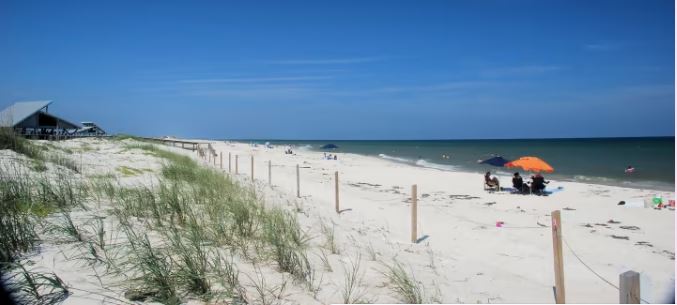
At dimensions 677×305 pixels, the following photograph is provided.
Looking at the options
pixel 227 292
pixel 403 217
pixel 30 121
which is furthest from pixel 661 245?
pixel 30 121

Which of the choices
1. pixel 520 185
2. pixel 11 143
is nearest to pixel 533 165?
pixel 520 185

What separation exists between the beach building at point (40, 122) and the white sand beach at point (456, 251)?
21645 millimetres

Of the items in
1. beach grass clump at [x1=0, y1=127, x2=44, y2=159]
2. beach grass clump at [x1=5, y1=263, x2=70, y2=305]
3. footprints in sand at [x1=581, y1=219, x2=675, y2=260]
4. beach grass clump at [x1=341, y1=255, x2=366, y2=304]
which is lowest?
footprints in sand at [x1=581, y1=219, x2=675, y2=260]

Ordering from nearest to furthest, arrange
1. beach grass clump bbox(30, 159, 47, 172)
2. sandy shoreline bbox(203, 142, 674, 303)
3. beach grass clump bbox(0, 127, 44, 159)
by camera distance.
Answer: sandy shoreline bbox(203, 142, 674, 303), beach grass clump bbox(30, 159, 47, 172), beach grass clump bbox(0, 127, 44, 159)

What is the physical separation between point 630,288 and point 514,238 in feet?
17.3

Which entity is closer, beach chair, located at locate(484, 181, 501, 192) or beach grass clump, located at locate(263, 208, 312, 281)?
beach grass clump, located at locate(263, 208, 312, 281)

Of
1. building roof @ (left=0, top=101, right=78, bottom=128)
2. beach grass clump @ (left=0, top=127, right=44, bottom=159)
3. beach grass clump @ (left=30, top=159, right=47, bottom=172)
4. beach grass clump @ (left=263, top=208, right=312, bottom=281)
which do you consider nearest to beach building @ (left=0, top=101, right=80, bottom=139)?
building roof @ (left=0, top=101, right=78, bottom=128)

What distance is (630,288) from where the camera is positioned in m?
2.87

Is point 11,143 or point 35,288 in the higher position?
point 11,143

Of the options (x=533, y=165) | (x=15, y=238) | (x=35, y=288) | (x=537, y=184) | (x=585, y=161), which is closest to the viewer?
(x=35, y=288)

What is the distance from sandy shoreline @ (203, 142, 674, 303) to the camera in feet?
16.7

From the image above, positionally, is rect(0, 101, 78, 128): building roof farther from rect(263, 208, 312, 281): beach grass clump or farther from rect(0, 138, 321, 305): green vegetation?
rect(263, 208, 312, 281): beach grass clump

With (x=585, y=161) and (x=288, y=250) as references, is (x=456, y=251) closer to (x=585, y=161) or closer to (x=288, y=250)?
(x=288, y=250)

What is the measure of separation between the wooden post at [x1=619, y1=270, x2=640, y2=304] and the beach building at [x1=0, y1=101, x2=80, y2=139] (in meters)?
32.4
